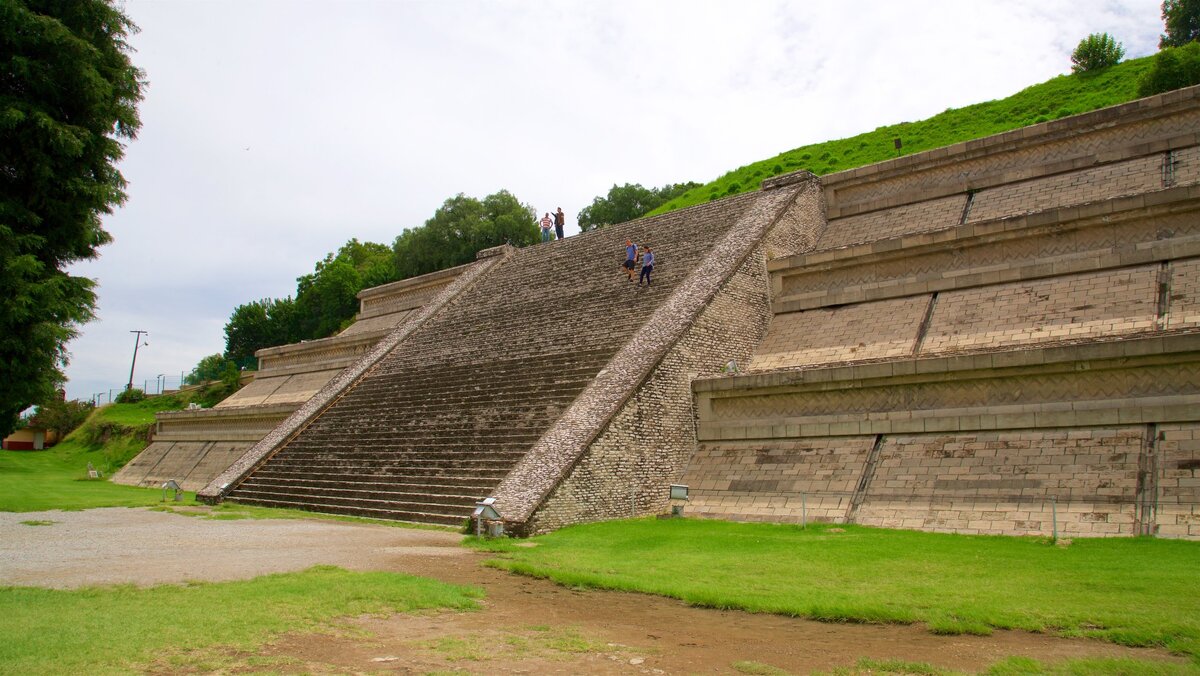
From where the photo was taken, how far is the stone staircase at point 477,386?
13609mm

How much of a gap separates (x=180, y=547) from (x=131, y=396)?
3399 centimetres

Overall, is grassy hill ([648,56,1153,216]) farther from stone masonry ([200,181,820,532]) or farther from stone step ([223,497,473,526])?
stone step ([223,497,473,526])

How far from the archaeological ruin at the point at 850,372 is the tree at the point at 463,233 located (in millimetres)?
15555

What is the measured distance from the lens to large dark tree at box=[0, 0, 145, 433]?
35.2ft

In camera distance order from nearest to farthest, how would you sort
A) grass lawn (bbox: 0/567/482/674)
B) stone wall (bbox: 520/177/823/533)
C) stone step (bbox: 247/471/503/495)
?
1. grass lawn (bbox: 0/567/482/674)
2. stone wall (bbox: 520/177/823/533)
3. stone step (bbox: 247/471/503/495)

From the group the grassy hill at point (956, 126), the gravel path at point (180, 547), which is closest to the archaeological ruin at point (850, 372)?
the gravel path at point (180, 547)

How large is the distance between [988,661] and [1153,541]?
460 centimetres

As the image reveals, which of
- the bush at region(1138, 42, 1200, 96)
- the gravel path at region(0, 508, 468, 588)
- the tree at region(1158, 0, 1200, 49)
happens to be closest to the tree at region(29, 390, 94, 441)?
the gravel path at region(0, 508, 468, 588)

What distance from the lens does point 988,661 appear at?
15.8 feet

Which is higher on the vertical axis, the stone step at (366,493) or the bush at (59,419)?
the bush at (59,419)

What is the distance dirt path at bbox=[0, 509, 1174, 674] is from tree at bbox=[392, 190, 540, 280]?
27408 millimetres

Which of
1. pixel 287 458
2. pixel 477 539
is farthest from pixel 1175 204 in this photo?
pixel 287 458

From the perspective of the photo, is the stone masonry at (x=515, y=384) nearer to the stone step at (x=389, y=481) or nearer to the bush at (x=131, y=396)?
the stone step at (x=389, y=481)

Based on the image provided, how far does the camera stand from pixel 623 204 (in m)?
39.1
